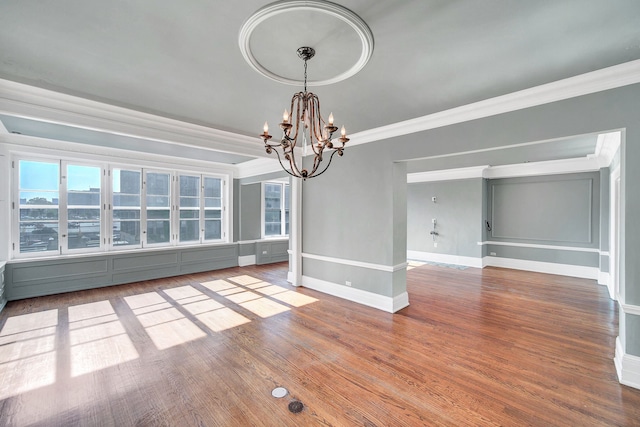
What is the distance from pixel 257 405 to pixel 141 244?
211 inches

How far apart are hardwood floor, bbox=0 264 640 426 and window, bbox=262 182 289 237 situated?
3.69m

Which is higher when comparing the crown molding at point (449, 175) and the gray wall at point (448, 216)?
the crown molding at point (449, 175)

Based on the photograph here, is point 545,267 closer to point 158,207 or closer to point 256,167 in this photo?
point 256,167

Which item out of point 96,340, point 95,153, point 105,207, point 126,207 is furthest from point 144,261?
point 96,340

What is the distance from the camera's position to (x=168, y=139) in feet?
12.5

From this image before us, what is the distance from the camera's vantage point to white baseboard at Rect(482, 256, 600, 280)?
6.13 metres

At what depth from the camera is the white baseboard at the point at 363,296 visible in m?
4.12

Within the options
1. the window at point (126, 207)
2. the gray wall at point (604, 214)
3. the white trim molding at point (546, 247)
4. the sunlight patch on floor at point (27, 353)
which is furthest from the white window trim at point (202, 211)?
the gray wall at point (604, 214)

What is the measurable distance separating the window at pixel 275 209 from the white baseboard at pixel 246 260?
80cm

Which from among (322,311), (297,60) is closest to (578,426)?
(322,311)

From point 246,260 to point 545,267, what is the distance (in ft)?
25.3

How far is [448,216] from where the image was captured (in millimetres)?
7887

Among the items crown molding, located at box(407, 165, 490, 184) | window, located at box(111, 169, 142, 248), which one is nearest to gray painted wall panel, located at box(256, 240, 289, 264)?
window, located at box(111, 169, 142, 248)

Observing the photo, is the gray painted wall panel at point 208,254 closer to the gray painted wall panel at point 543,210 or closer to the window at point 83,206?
the window at point 83,206
